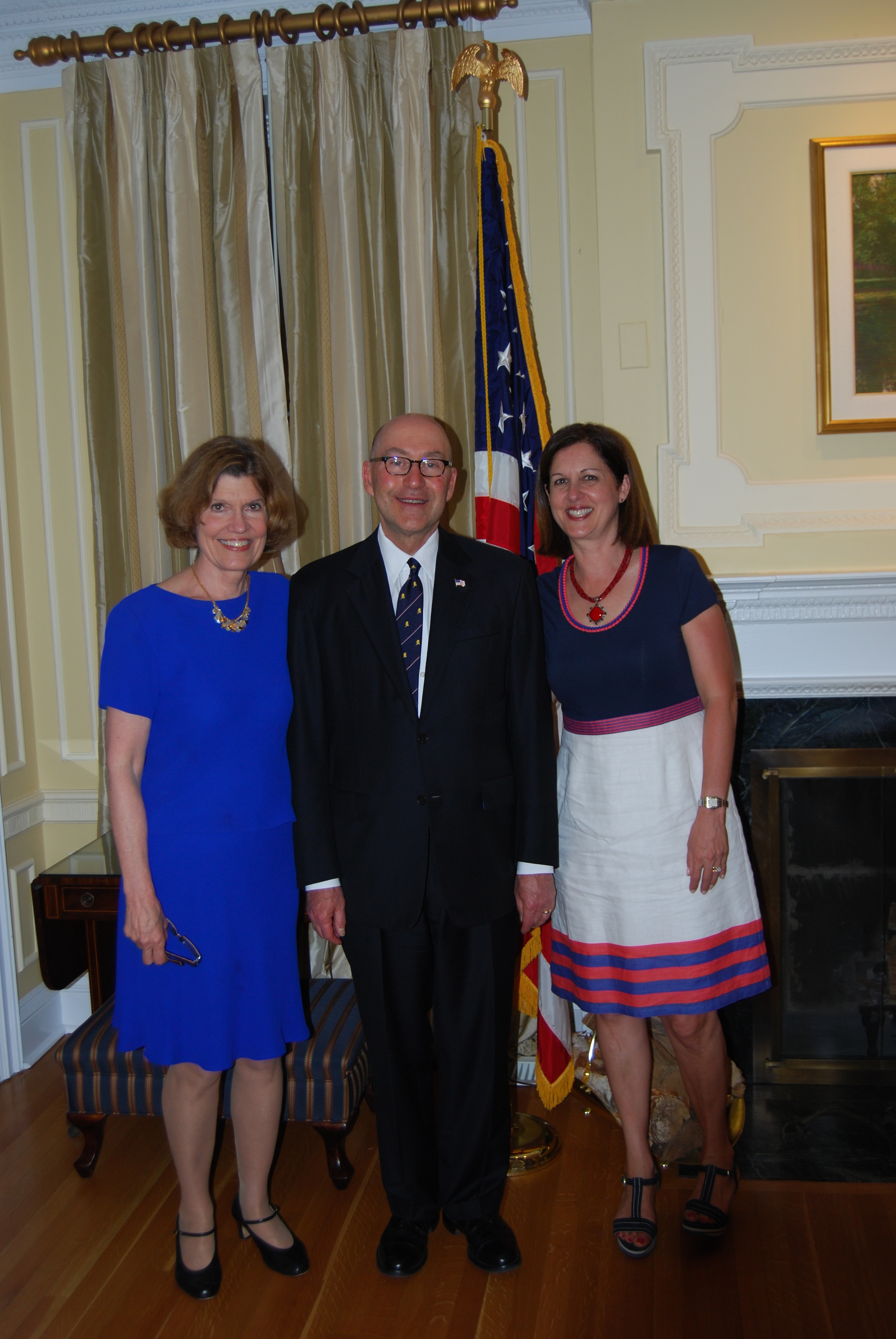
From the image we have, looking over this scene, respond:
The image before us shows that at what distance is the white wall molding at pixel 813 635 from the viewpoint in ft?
9.09

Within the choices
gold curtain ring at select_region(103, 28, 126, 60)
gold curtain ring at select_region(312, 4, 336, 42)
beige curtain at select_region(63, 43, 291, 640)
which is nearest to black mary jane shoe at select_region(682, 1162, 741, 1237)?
beige curtain at select_region(63, 43, 291, 640)

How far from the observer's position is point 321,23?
9.20 feet

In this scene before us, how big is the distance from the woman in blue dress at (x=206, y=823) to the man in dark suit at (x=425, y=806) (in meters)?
0.09

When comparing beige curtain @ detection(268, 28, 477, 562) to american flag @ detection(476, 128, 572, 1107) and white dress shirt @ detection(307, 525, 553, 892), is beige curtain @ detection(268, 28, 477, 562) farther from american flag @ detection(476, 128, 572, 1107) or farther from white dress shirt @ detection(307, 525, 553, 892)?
white dress shirt @ detection(307, 525, 553, 892)

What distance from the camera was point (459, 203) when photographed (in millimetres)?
2885

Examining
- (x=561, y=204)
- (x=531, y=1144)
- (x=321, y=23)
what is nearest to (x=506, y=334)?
(x=561, y=204)

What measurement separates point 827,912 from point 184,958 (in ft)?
6.41

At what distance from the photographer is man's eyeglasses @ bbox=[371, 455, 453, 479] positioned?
6.64 ft

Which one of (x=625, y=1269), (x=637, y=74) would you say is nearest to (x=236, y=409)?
(x=637, y=74)

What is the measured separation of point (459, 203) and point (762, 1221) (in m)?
2.78

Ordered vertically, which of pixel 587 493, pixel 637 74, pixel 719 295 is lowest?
pixel 587 493

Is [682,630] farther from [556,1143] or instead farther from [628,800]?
[556,1143]

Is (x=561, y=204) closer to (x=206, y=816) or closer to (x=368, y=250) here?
(x=368, y=250)

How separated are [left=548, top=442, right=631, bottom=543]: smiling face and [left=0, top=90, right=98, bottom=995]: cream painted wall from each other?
5.94 feet
